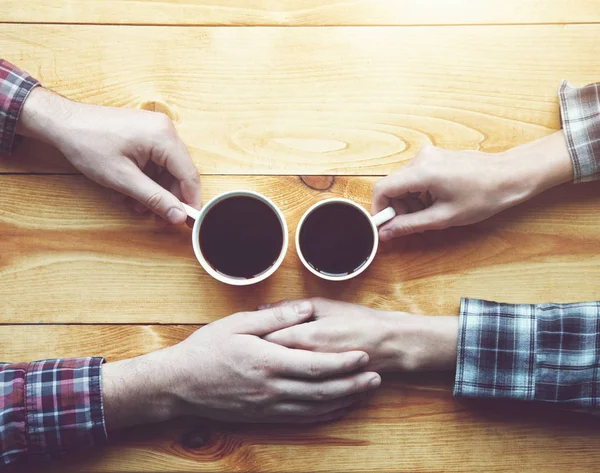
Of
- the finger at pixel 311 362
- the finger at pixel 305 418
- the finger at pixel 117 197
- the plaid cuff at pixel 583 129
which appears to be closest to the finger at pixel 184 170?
the finger at pixel 117 197

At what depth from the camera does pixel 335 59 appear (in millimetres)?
1092

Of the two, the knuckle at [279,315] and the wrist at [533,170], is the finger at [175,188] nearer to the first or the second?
the knuckle at [279,315]

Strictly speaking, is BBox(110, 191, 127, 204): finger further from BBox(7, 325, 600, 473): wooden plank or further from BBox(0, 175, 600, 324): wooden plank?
BBox(7, 325, 600, 473): wooden plank

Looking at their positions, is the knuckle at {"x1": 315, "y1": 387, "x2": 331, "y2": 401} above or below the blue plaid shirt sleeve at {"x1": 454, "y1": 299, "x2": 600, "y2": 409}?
below

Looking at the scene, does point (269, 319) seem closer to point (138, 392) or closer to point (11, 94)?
point (138, 392)

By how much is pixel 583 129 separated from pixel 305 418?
0.77m

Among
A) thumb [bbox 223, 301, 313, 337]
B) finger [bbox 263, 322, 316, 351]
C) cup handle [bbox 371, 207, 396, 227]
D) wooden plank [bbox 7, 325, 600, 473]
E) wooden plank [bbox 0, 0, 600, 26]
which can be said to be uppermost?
wooden plank [bbox 0, 0, 600, 26]

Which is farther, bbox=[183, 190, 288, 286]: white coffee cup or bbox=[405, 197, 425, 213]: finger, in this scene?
bbox=[405, 197, 425, 213]: finger

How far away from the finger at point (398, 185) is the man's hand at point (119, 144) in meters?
0.35

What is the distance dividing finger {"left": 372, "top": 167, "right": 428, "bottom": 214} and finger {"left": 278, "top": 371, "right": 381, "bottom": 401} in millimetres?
338

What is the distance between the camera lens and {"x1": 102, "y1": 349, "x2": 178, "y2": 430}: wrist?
1004 millimetres


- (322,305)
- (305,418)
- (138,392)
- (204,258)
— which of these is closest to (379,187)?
(322,305)

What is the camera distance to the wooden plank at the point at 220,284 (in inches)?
42.3

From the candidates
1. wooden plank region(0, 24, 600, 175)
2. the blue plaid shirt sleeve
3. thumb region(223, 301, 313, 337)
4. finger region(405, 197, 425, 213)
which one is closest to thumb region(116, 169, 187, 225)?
wooden plank region(0, 24, 600, 175)
